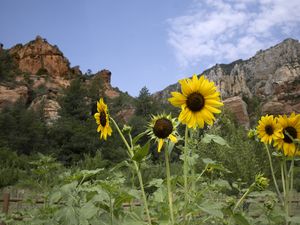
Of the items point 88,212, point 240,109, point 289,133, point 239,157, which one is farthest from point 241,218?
point 240,109

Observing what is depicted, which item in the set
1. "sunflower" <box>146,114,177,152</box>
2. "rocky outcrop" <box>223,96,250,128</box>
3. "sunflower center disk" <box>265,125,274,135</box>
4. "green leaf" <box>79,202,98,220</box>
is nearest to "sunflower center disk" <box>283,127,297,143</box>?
"sunflower center disk" <box>265,125,274,135</box>

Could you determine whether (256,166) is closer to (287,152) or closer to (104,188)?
(287,152)

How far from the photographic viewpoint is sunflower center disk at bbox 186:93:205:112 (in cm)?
191

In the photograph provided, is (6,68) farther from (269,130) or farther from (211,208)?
(211,208)

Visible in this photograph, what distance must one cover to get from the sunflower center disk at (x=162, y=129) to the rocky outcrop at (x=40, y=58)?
205 feet

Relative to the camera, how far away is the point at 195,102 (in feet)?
6.28

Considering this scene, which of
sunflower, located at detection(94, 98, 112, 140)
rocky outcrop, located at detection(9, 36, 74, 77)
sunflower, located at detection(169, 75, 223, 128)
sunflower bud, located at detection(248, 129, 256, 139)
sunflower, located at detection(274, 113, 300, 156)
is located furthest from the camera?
rocky outcrop, located at detection(9, 36, 74, 77)

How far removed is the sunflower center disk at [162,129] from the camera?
1.76m

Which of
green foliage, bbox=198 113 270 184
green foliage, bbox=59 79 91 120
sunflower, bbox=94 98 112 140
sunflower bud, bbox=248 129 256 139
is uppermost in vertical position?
green foliage, bbox=59 79 91 120

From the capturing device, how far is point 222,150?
904 cm

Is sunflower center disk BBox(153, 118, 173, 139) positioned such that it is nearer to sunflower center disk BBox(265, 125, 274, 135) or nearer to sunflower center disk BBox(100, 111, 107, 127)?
sunflower center disk BBox(100, 111, 107, 127)

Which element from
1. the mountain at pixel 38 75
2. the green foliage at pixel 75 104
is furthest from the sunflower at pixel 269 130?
the mountain at pixel 38 75

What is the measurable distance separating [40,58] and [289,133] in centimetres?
6549

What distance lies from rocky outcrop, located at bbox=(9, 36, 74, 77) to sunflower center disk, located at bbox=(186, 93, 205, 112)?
204ft
